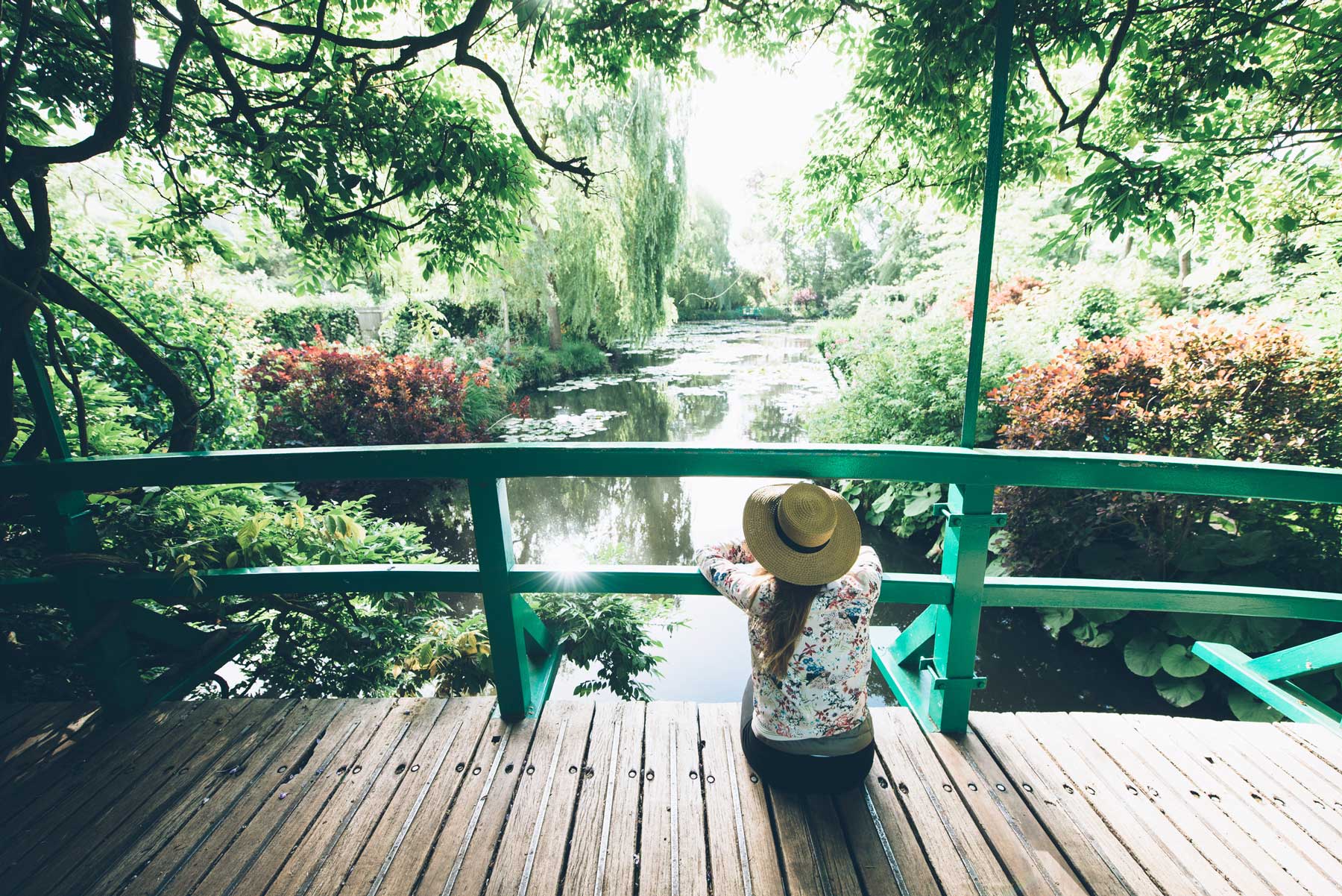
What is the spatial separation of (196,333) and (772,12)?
4.41 m

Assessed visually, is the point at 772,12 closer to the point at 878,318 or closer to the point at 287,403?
the point at 287,403

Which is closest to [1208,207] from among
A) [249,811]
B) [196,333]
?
[249,811]

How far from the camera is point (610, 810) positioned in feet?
5.07

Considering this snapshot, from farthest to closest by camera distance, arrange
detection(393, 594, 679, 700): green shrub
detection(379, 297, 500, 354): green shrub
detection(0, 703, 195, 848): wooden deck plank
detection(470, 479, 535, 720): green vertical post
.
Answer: detection(379, 297, 500, 354): green shrub
detection(393, 594, 679, 700): green shrub
detection(470, 479, 535, 720): green vertical post
detection(0, 703, 195, 848): wooden deck plank

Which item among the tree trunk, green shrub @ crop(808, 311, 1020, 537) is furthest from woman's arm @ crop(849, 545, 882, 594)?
the tree trunk

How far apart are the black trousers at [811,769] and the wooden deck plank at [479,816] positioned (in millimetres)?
738

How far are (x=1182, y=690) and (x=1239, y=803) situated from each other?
2.75m

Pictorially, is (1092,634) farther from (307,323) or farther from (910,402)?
(307,323)

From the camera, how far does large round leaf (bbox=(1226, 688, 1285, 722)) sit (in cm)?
333

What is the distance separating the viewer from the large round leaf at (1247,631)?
3383mm

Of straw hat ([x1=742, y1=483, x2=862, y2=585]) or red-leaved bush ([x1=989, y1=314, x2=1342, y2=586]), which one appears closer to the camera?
straw hat ([x1=742, y1=483, x2=862, y2=585])

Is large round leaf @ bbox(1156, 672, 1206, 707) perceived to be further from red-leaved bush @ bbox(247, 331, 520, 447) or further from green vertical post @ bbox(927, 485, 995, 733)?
red-leaved bush @ bbox(247, 331, 520, 447)

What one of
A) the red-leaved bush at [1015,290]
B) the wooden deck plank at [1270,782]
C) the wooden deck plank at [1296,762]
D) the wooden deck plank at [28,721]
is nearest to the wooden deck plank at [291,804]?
the wooden deck plank at [28,721]

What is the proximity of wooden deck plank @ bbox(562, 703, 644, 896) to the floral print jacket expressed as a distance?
45cm
